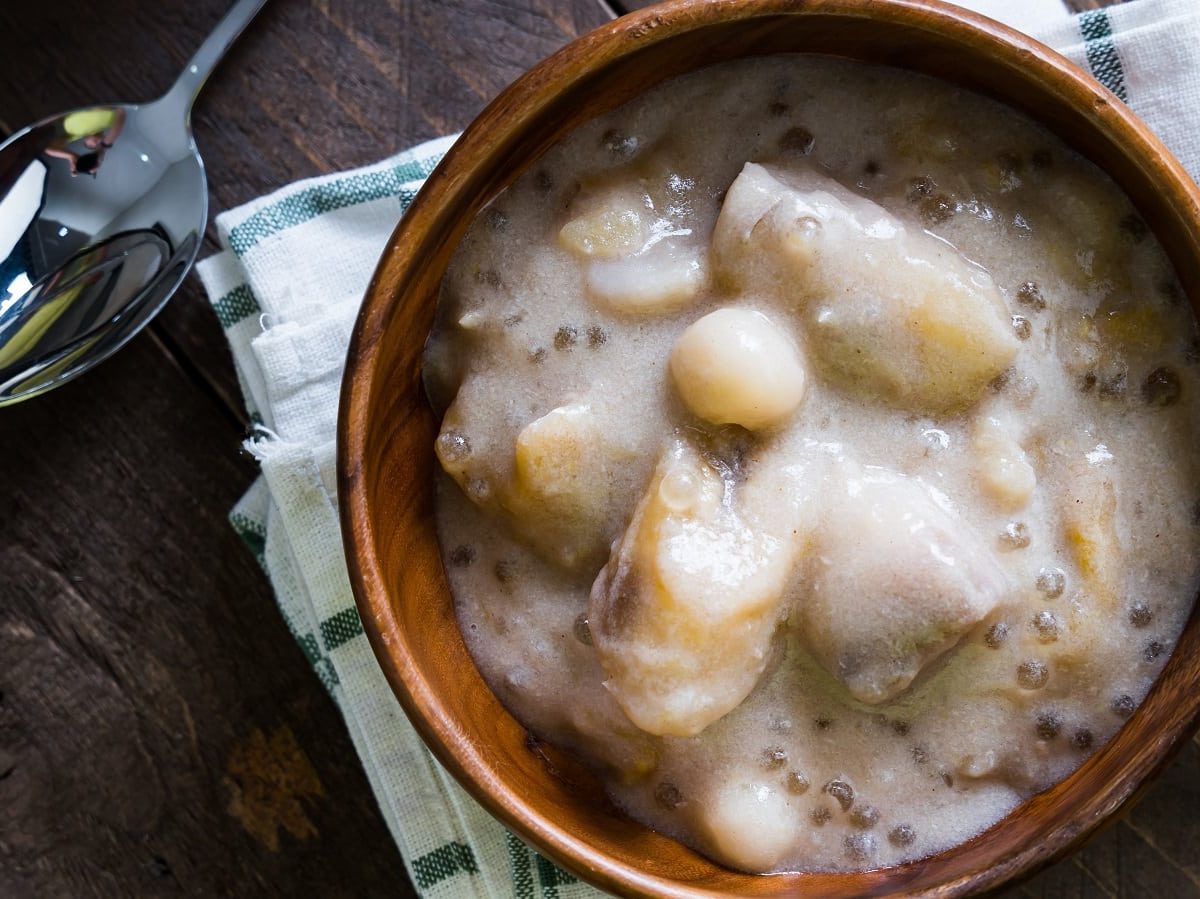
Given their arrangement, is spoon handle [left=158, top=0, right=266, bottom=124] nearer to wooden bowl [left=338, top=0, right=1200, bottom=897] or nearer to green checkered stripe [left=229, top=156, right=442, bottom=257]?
green checkered stripe [left=229, top=156, right=442, bottom=257]

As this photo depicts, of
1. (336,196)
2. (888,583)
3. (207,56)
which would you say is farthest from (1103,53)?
(207,56)

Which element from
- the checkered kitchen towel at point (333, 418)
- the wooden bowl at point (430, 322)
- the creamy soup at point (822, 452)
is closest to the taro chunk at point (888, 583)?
the creamy soup at point (822, 452)

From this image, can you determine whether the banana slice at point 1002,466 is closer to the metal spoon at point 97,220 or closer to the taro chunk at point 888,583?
the taro chunk at point 888,583

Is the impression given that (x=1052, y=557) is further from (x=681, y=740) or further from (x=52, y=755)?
(x=52, y=755)

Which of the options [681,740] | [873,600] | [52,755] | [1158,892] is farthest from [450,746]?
[1158,892]

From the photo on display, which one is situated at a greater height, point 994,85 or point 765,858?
point 994,85

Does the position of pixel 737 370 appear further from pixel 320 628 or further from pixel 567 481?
pixel 320 628

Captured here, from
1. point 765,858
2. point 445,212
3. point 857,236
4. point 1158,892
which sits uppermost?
point 445,212
